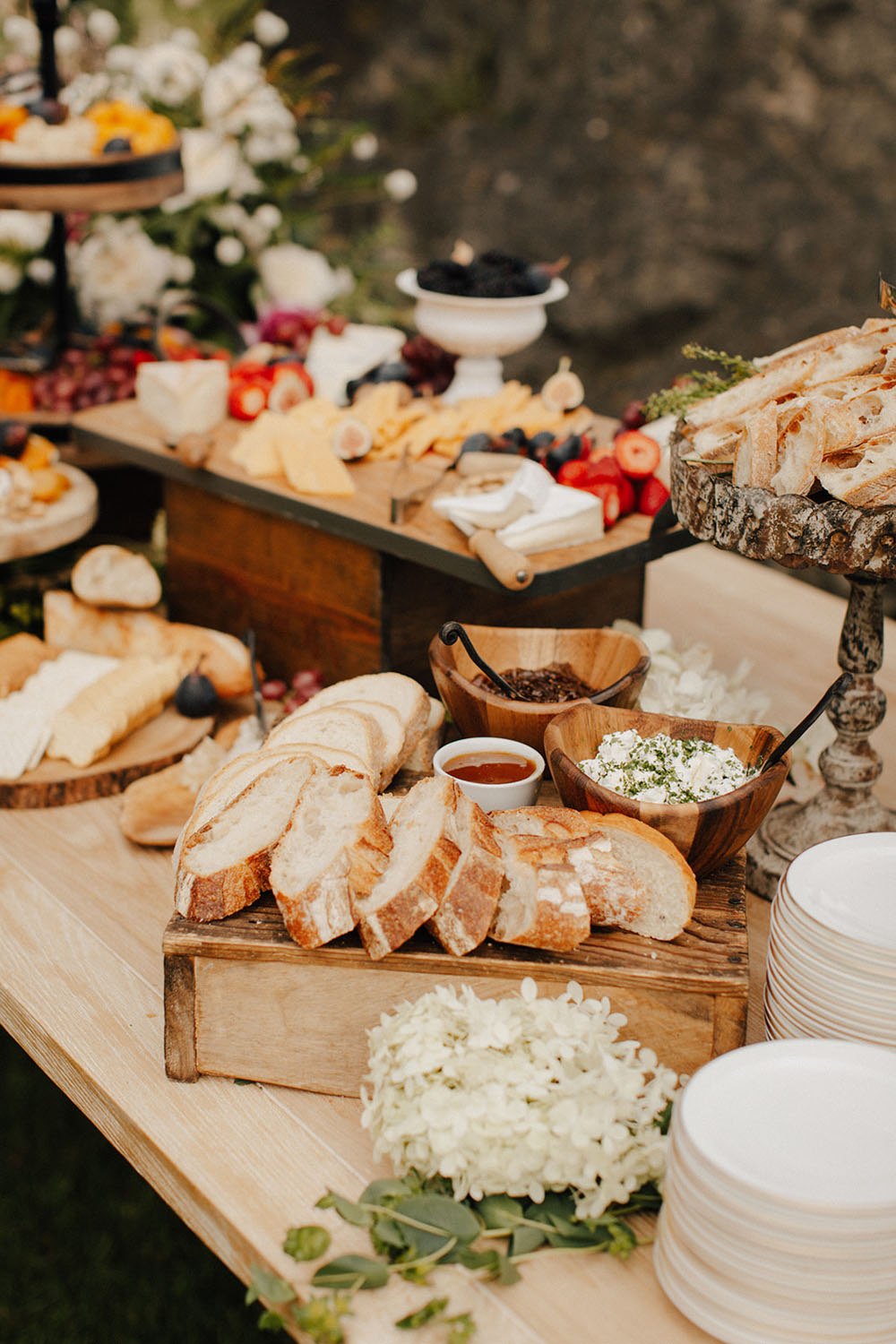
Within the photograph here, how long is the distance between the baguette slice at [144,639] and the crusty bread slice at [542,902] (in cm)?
112

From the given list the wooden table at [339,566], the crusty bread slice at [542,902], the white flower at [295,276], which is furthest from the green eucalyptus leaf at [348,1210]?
the white flower at [295,276]

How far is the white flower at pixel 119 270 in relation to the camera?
3.43 m

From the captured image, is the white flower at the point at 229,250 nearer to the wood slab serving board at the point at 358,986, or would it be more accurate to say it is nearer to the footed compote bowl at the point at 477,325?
the footed compote bowl at the point at 477,325

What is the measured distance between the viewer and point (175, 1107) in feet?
5.01

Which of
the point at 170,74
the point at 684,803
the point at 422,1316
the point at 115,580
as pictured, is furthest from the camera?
the point at 170,74

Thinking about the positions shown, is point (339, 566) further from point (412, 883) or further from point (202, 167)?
Result: point (202, 167)

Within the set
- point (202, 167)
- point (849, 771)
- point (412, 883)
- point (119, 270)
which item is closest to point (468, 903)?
point (412, 883)

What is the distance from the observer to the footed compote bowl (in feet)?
8.63

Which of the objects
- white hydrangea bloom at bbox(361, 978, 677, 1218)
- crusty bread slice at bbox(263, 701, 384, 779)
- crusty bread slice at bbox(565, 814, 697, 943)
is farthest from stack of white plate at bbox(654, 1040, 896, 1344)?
crusty bread slice at bbox(263, 701, 384, 779)

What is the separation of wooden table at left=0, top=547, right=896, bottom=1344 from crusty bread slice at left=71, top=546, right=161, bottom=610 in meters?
0.50

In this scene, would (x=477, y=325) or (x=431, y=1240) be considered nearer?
(x=431, y=1240)

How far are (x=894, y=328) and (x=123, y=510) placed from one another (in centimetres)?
212

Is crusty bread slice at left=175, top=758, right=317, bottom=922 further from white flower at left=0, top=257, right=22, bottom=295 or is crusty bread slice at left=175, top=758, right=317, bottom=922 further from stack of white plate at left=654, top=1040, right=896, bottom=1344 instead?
white flower at left=0, top=257, right=22, bottom=295

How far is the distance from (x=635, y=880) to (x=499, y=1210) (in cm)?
39
